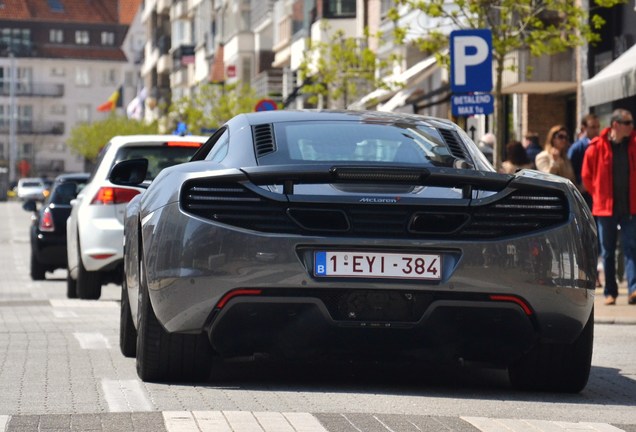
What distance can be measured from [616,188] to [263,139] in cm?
874

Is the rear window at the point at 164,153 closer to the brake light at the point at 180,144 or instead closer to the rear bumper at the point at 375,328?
the brake light at the point at 180,144

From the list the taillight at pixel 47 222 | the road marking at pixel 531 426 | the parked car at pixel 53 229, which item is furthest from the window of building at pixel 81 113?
the road marking at pixel 531 426

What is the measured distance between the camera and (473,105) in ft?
67.2

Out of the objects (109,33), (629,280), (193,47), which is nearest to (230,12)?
(193,47)

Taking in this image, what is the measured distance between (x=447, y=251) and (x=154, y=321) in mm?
1467

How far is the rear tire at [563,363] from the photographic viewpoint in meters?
8.70

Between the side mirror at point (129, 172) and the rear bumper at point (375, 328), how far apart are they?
2.49m

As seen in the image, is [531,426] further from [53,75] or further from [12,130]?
[53,75]

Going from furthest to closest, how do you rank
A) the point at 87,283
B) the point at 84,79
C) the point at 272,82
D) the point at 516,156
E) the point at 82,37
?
the point at 82,37, the point at 84,79, the point at 272,82, the point at 516,156, the point at 87,283

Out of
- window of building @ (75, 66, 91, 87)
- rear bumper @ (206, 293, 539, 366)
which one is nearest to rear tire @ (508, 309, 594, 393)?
rear bumper @ (206, 293, 539, 366)

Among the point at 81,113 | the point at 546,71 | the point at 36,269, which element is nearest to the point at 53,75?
the point at 81,113

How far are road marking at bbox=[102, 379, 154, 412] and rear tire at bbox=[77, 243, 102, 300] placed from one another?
9.32 metres

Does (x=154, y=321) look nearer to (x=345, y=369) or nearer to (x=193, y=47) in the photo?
(x=345, y=369)

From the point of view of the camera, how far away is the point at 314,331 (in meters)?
8.21
